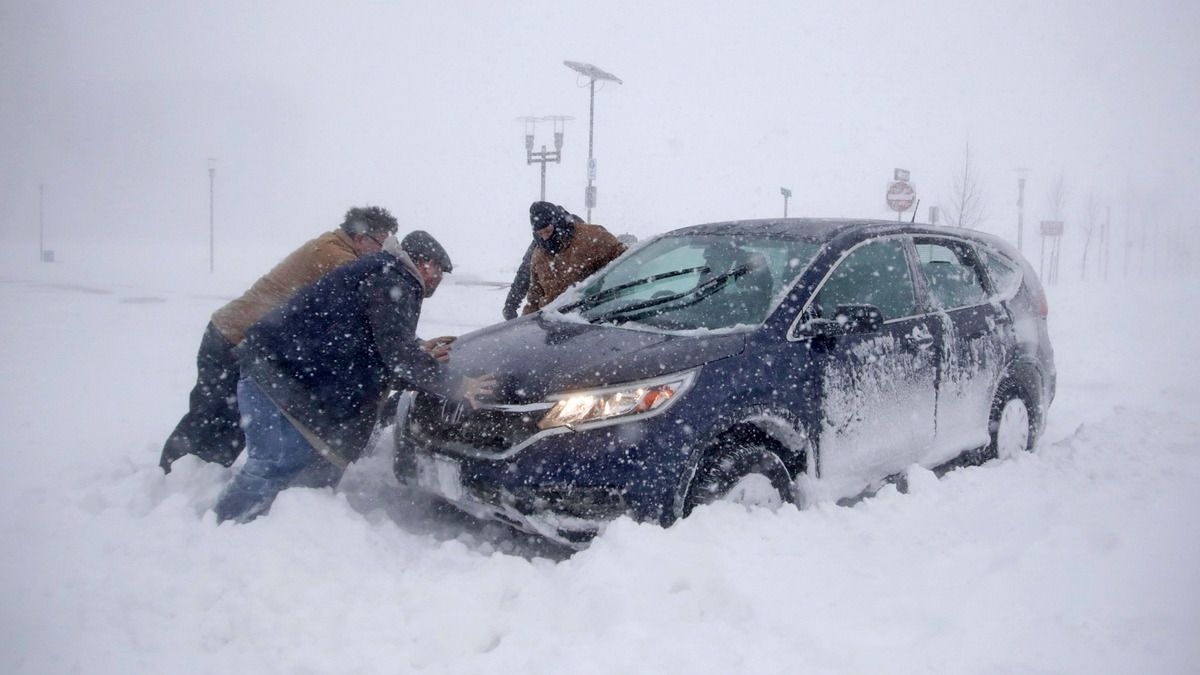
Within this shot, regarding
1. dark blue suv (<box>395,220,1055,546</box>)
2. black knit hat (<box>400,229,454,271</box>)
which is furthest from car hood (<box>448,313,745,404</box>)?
black knit hat (<box>400,229,454,271</box>)

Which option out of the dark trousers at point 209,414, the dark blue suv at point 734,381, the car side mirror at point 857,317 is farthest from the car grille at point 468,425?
the car side mirror at point 857,317

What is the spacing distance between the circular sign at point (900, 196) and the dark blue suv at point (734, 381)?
867cm

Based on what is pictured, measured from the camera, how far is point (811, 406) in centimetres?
332

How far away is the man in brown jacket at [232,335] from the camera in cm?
391

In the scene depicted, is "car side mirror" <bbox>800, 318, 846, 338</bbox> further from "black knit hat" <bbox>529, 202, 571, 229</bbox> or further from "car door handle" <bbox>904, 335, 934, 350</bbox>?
"black knit hat" <bbox>529, 202, 571, 229</bbox>

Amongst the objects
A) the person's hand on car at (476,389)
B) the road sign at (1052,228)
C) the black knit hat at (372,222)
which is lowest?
the person's hand on car at (476,389)

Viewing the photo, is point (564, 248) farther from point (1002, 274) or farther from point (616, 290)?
point (1002, 274)

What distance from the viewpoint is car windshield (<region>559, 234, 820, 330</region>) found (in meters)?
3.47

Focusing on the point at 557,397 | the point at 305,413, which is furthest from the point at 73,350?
the point at 557,397

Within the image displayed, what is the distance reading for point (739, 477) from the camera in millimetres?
3072

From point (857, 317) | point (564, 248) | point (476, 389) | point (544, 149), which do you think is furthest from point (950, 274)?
point (544, 149)

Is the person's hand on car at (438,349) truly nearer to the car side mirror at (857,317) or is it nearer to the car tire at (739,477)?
the car tire at (739,477)

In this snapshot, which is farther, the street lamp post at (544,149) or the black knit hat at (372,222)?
the street lamp post at (544,149)

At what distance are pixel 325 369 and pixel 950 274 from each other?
11.6ft
